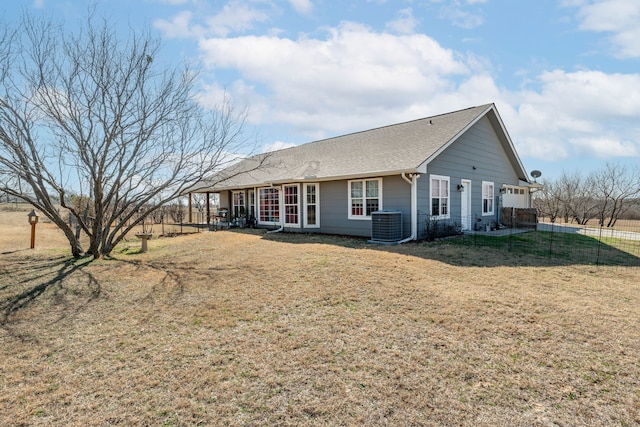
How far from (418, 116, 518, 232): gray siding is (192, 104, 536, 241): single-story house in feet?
0.12

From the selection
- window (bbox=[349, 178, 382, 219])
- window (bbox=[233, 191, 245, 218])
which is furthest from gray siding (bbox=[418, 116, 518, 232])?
window (bbox=[233, 191, 245, 218])

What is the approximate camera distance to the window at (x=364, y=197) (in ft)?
37.5

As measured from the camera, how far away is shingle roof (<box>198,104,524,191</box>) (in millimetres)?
11013

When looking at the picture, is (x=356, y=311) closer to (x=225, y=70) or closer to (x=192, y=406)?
(x=192, y=406)

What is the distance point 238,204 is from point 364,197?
8668 mm

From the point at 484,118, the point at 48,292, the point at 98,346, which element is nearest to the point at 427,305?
the point at 98,346

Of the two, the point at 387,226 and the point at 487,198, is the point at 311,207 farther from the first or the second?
the point at 487,198

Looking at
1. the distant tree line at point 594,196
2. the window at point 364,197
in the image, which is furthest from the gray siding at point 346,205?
the distant tree line at point 594,196

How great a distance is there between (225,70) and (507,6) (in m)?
7.93

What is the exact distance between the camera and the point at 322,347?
3578 millimetres

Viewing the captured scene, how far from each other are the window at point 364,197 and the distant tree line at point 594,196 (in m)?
16.3

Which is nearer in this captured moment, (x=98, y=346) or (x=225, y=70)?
(x=98, y=346)

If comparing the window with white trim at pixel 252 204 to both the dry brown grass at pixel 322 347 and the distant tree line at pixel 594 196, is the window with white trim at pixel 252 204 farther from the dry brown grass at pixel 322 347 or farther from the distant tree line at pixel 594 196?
the distant tree line at pixel 594 196

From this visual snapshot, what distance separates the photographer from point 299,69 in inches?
444
